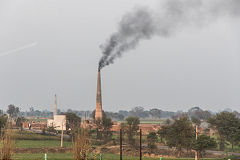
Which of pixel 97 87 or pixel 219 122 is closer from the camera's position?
pixel 219 122

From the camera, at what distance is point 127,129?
6444 cm

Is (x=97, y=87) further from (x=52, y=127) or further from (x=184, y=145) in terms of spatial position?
(x=184, y=145)

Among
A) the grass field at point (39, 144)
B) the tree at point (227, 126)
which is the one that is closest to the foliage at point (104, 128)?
the grass field at point (39, 144)

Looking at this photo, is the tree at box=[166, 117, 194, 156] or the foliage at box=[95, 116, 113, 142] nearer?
the tree at box=[166, 117, 194, 156]

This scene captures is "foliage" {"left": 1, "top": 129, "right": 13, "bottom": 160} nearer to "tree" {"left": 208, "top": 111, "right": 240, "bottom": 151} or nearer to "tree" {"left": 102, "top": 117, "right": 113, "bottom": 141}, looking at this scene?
"tree" {"left": 208, "top": 111, "right": 240, "bottom": 151}

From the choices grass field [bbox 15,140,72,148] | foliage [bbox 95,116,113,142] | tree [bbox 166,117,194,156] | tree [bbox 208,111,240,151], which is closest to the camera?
tree [bbox 166,117,194,156]

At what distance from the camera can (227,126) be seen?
58.9 metres

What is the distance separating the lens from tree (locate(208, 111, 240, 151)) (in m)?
55.1

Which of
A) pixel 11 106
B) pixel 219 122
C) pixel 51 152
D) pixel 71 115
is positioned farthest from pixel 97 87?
pixel 11 106

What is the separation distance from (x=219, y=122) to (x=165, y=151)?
1350 centimetres

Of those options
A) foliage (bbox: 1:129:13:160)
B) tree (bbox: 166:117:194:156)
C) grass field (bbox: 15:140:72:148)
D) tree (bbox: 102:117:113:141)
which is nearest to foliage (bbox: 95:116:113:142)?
tree (bbox: 102:117:113:141)

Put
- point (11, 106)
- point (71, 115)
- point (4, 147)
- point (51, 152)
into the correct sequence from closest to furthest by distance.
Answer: point (4, 147), point (51, 152), point (71, 115), point (11, 106)

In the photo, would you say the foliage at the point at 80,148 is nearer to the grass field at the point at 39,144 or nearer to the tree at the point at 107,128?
the grass field at the point at 39,144

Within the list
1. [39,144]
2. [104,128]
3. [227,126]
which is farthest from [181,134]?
[39,144]
